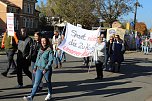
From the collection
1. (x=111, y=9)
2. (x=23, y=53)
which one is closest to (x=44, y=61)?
(x=23, y=53)

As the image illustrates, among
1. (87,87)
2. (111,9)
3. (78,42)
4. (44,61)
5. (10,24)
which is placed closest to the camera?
(44,61)

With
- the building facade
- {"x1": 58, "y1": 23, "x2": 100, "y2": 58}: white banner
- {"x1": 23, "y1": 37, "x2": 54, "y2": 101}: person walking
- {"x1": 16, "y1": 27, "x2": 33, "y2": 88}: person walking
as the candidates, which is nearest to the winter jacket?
{"x1": 23, "y1": 37, "x2": 54, "y2": 101}: person walking

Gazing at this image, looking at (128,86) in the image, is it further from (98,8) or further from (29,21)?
(29,21)

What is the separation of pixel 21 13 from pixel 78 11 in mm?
33503

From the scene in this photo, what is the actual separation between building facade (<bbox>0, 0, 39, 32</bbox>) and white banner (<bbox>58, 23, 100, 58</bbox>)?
68393mm

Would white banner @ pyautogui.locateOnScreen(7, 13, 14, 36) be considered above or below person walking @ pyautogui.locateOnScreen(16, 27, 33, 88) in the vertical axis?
above

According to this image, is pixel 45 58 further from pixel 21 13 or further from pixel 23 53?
pixel 21 13

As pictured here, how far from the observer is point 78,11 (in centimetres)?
5747

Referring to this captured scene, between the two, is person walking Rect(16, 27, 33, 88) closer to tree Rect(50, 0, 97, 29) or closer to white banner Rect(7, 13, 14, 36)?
white banner Rect(7, 13, 14, 36)

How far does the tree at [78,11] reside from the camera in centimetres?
5044

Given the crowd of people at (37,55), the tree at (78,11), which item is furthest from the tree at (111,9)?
the crowd of people at (37,55)

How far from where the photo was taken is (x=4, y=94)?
9.42 metres

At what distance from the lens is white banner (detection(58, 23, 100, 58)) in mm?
13180

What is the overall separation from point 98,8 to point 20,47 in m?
36.5
